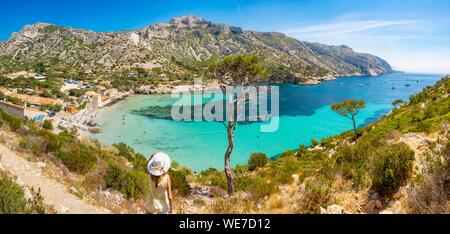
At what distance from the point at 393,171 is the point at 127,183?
7752 millimetres

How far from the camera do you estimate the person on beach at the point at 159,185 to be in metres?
3.54

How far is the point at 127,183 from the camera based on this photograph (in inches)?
342

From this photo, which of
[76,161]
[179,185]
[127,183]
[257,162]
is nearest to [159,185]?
[127,183]

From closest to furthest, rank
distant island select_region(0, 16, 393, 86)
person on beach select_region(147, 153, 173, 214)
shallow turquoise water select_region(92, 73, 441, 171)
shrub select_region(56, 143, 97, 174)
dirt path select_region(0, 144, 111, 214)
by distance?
person on beach select_region(147, 153, 173, 214) < dirt path select_region(0, 144, 111, 214) < shrub select_region(56, 143, 97, 174) < shallow turquoise water select_region(92, 73, 441, 171) < distant island select_region(0, 16, 393, 86)

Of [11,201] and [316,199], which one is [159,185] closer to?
[11,201]

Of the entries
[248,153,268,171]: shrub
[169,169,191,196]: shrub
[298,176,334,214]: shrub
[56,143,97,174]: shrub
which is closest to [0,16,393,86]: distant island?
[248,153,268,171]: shrub

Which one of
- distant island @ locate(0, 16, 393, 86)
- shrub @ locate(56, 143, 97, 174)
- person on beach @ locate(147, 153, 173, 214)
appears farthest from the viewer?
distant island @ locate(0, 16, 393, 86)

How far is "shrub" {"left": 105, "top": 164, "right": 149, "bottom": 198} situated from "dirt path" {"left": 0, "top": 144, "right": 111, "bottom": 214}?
1.62 meters

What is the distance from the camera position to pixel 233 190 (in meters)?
10.4

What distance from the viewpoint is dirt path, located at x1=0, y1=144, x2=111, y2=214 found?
6.22 m

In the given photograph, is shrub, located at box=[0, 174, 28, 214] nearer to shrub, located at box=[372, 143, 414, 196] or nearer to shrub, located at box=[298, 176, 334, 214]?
shrub, located at box=[298, 176, 334, 214]
